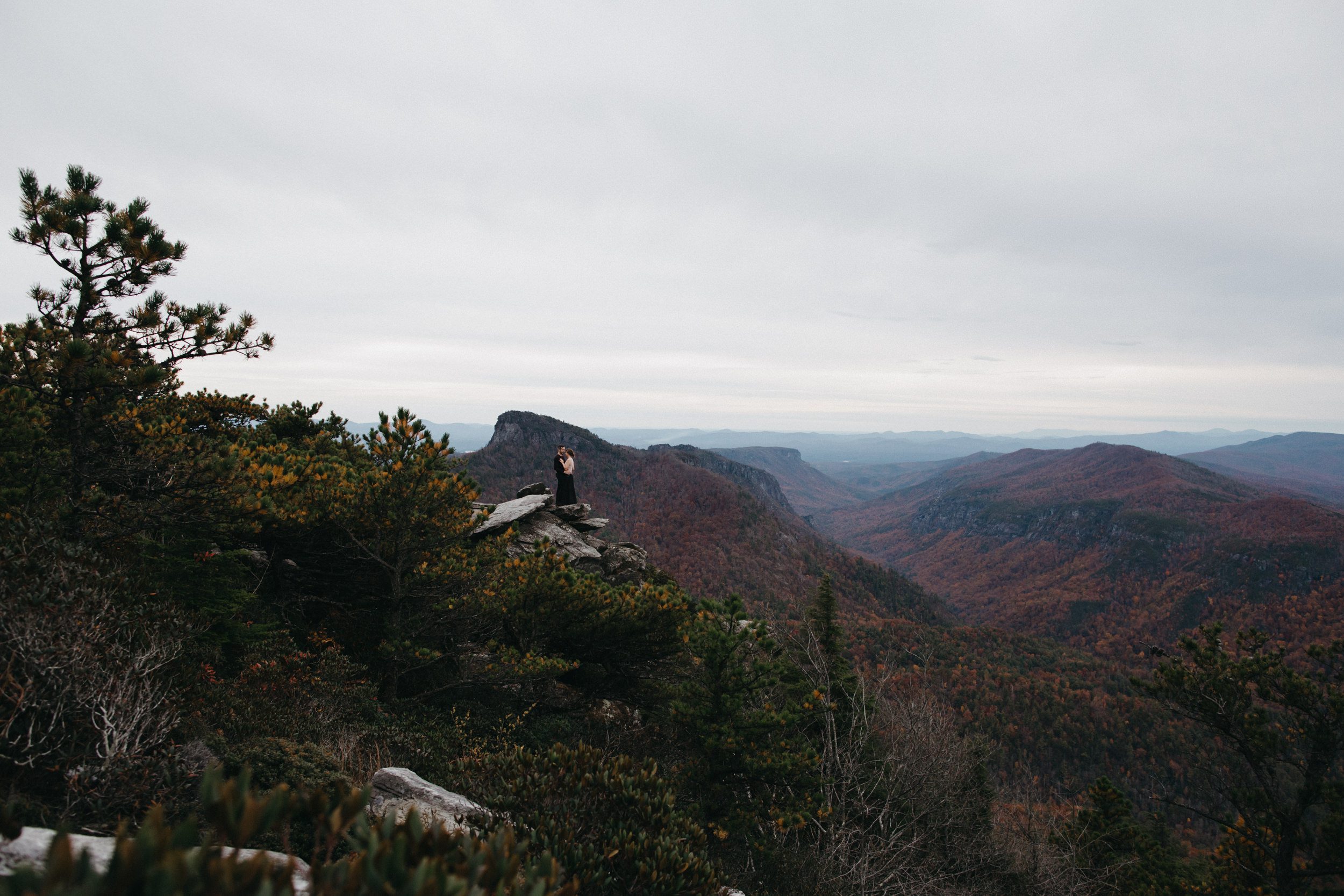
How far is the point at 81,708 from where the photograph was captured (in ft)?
15.1

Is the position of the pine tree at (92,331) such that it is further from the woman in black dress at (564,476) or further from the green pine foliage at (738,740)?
the woman in black dress at (564,476)

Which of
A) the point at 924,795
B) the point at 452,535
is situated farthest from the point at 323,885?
the point at 924,795

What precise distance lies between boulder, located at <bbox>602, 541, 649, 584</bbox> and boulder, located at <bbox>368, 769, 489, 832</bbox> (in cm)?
1092

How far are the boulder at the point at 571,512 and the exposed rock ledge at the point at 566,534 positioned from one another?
20mm

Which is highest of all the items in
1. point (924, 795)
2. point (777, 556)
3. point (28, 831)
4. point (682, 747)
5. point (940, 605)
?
point (28, 831)

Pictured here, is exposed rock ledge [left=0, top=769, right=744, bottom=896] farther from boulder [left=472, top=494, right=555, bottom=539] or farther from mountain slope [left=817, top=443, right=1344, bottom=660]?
mountain slope [left=817, top=443, right=1344, bottom=660]

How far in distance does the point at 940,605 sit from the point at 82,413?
129 metres

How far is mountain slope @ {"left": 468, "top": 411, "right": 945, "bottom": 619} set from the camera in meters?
86.2

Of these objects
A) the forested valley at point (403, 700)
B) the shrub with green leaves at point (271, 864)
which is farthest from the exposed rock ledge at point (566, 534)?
the shrub with green leaves at point (271, 864)

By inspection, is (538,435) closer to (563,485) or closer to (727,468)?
(727,468)

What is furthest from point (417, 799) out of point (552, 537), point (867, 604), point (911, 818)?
point (867, 604)

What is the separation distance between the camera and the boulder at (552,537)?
16359 millimetres

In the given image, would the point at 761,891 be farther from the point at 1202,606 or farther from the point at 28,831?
the point at 1202,606

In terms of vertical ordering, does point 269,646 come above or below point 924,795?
above
